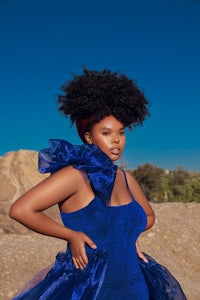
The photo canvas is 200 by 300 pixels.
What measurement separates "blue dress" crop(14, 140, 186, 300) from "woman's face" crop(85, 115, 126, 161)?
2.5 inches

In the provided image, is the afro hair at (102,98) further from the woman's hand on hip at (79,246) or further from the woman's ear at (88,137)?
the woman's hand on hip at (79,246)

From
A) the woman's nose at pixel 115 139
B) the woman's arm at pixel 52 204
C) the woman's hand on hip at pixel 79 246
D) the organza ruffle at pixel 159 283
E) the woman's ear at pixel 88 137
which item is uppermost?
the woman's ear at pixel 88 137

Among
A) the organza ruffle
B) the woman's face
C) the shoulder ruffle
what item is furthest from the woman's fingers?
the woman's face

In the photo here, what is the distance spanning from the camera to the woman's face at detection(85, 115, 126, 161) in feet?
7.75

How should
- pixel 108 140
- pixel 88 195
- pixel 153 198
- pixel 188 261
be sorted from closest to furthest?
1. pixel 88 195
2. pixel 108 140
3. pixel 188 261
4. pixel 153 198

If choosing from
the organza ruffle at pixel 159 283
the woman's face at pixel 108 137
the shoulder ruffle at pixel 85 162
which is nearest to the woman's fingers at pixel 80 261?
the shoulder ruffle at pixel 85 162

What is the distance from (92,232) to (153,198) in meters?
25.2

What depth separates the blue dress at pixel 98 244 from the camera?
6.91 ft

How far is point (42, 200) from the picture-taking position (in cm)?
202

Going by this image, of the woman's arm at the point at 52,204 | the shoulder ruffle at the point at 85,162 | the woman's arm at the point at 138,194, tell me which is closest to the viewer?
the woman's arm at the point at 52,204

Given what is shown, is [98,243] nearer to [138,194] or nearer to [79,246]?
[79,246]

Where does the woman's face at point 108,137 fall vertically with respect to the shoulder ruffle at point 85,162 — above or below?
above

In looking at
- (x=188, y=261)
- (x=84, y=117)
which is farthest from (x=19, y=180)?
(x=84, y=117)

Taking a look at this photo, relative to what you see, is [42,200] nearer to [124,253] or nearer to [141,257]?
[124,253]
